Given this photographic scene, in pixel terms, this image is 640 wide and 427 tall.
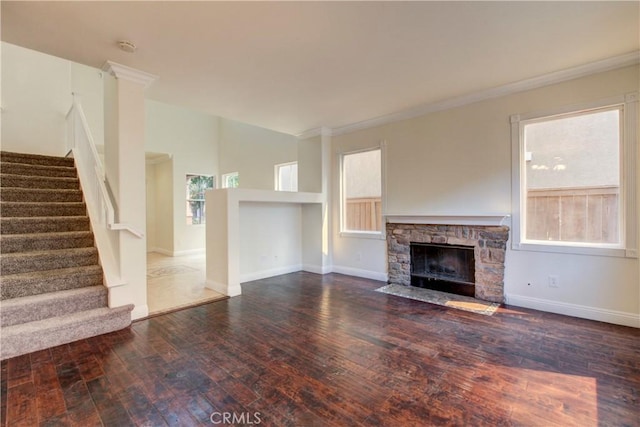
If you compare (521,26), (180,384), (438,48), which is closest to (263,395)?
(180,384)

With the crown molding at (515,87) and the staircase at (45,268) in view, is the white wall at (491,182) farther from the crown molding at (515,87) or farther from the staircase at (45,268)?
the staircase at (45,268)

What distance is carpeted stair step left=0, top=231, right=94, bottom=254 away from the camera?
3.16 metres

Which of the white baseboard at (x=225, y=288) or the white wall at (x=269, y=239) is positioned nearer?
the white baseboard at (x=225, y=288)

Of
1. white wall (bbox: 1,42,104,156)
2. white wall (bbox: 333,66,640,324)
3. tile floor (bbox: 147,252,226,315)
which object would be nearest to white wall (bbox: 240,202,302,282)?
tile floor (bbox: 147,252,226,315)

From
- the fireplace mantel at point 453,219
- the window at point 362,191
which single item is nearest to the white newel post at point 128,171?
the window at point 362,191

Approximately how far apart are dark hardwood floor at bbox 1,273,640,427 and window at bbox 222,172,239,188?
5.62 m

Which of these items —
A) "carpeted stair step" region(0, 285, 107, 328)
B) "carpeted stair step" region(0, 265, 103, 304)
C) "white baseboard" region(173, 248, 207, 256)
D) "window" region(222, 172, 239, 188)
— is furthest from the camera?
"window" region(222, 172, 239, 188)

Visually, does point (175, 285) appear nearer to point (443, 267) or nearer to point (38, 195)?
point (38, 195)

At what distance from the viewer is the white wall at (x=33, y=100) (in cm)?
485

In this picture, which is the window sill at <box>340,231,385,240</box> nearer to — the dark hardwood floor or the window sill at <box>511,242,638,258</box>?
the dark hardwood floor

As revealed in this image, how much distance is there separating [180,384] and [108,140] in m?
2.98

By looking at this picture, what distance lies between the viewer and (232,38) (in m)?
2.61

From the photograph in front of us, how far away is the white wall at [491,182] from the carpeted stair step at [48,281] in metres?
3.86

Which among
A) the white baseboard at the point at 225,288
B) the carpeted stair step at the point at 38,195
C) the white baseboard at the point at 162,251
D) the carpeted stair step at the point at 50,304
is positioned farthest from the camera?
the white baseboard at the point at 162,251
